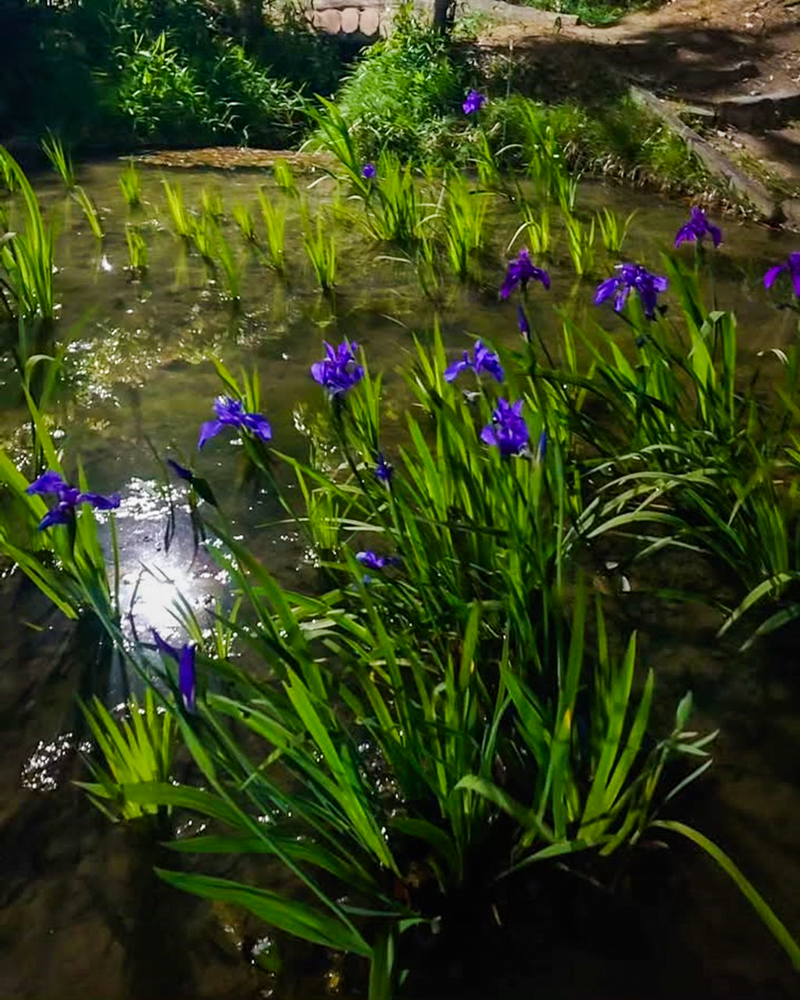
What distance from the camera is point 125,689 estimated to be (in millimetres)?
1946

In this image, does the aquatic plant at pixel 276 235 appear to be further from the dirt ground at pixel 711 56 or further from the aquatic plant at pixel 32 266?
the dirt ground at pixel 711 56

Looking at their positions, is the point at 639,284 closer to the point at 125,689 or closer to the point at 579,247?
the point at 125,689

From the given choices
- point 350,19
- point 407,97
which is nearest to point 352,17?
point 350,19

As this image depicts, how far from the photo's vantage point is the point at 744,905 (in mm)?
1505

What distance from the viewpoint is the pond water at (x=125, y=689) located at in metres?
1.42

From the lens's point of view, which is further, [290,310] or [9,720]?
[290,310]

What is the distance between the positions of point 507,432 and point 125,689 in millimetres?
936

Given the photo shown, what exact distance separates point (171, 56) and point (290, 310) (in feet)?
13.6

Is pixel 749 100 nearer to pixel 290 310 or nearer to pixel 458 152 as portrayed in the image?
pixel 458 152

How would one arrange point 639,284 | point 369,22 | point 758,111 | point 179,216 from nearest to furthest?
point 639,284 < point 179,216 < point 758,111 < point 369,22

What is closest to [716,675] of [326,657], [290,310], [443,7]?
[326,657]

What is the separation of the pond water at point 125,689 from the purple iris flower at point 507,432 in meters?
0.65

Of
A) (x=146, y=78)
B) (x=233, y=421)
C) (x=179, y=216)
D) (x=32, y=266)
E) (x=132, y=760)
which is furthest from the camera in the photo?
(x=146, y=78)

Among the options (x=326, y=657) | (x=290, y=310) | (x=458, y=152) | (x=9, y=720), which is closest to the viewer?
(x=9, y=720)
